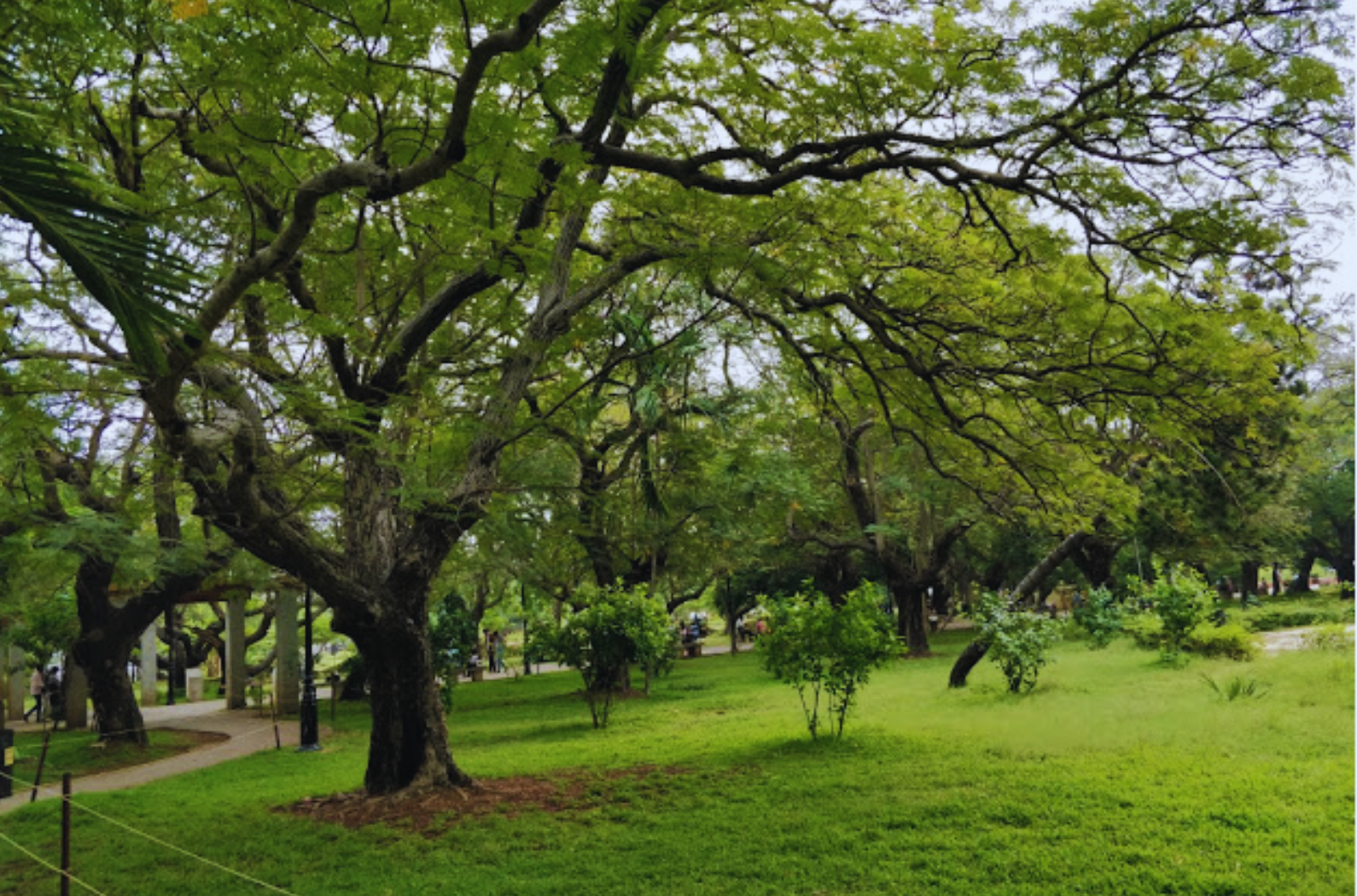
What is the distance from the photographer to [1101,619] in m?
16.5

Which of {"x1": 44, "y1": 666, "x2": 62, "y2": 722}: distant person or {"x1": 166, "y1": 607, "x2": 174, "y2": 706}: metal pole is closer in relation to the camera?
{"x1": 44, "y1": 666, "x2": 62, "y2": 722}: distant person

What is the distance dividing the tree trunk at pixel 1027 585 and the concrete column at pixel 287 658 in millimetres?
12419

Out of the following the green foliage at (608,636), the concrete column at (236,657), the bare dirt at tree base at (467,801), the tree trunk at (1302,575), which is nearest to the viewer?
the bare dirt at tree base at (467,801)

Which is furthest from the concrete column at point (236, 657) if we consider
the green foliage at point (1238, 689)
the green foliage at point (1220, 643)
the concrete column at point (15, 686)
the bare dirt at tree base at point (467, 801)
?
the green foliage at point (1238, 689)

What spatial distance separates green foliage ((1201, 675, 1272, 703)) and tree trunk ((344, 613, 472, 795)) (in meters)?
7.59

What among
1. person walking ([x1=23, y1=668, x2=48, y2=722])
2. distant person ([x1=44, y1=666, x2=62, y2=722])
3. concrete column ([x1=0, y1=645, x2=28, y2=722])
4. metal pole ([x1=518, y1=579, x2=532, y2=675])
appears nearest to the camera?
metal pole ([x1=518, y1=579, x2=532, y2=675])

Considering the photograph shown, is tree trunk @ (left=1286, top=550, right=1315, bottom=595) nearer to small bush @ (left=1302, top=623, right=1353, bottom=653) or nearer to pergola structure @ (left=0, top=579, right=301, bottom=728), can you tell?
small bush @ (left=1302, top=623, right=1353, bottom=653)

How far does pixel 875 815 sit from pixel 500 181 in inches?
189

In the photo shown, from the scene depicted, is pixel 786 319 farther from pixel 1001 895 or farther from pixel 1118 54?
pixel 1001 895

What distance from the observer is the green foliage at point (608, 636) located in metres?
12.2

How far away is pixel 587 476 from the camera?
14641 mm

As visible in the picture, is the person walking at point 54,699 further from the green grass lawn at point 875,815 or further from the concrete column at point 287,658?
the green grass lawn at point 875,815

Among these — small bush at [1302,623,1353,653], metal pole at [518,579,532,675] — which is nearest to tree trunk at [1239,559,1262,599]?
small bush at [1302,623,1353,653]

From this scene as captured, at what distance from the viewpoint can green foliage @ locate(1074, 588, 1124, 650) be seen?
16203 millimetres
